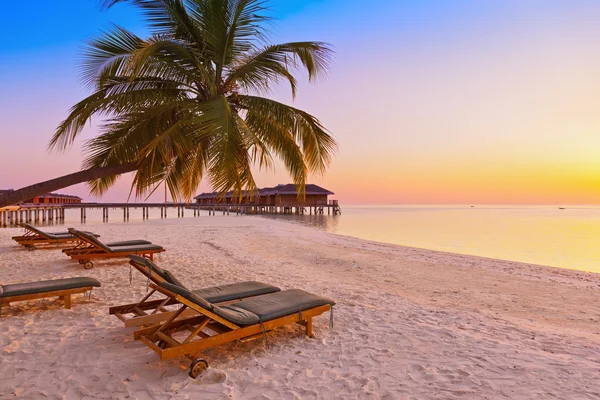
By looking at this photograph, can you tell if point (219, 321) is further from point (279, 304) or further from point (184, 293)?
point (279, 304)

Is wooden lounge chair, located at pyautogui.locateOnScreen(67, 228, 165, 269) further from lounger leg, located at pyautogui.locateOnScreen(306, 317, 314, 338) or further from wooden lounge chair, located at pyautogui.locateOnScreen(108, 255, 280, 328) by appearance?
lounger leg, located at pyautogui.locateOnScreen(306, 317, 314, 338)

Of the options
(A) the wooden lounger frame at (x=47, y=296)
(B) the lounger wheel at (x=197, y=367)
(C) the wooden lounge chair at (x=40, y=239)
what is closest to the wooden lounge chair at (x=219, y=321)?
(B) the lounger wheel at (x=197, y=367)

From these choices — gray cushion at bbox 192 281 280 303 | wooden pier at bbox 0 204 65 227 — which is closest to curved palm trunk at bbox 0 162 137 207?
gray cushion at bbox 192 281 280 303

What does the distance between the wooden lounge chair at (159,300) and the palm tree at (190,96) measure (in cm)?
147

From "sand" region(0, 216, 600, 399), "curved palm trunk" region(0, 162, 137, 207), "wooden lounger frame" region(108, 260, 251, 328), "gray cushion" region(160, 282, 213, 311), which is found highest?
"curved palm trunk" region(0, 162, 137, 207)

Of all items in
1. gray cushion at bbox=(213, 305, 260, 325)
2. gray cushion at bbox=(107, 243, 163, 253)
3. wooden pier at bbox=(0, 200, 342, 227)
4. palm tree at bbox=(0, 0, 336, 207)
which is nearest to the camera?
gray cushion at bbox=(213, 305, 260, 325)

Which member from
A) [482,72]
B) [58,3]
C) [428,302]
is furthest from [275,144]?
[482,72]

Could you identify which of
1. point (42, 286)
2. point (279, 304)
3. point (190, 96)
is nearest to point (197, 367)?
point (279, 304)

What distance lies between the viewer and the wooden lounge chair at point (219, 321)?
8.63 ft

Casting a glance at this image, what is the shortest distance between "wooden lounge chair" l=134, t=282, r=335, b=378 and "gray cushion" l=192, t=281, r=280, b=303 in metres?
0.30

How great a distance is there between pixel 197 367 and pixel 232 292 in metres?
1.26

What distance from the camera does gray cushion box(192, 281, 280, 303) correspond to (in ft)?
12.1

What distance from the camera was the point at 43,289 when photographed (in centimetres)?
399

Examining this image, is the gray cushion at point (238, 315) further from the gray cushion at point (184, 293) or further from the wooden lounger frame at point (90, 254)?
the wooden lounger frame at point (90, 254)
